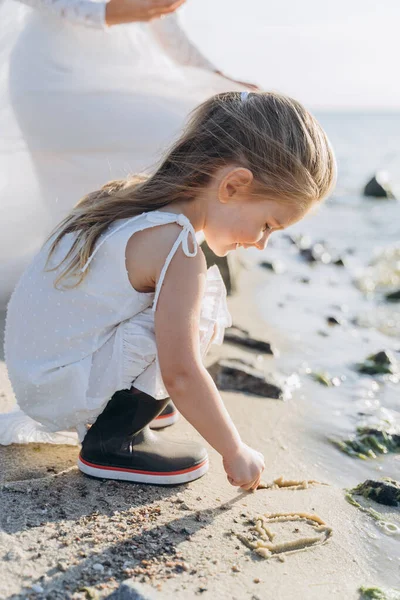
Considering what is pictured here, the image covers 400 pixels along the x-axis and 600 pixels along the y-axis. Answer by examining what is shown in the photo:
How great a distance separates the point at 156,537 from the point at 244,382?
1561mm

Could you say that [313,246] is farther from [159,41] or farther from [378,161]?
[378,161]

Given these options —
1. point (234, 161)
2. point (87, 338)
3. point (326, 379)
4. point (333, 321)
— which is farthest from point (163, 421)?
point (333, 321)

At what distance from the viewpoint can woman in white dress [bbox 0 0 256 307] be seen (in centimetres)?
373

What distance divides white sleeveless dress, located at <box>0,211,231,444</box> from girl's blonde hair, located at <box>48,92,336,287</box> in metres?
0.06

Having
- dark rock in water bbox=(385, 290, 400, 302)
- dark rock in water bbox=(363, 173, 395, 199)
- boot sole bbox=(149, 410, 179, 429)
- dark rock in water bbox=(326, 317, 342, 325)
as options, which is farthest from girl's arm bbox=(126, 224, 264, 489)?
dark rock in water bbox=(363, 173, 395, 199)

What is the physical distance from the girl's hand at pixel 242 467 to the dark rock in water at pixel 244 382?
1.19 meters

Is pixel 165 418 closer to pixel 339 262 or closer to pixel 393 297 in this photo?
pixel 393 297

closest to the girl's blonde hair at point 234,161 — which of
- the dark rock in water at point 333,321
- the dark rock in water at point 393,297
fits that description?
the dark rock in water at point 333,321

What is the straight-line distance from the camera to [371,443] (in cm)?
312

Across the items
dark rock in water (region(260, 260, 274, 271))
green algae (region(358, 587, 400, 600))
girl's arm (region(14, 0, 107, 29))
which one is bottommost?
dark rock in water (region(260, 260, 274, 271))

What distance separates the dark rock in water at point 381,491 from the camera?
2547mm

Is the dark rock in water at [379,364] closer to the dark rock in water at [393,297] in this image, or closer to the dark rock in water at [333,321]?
the dark rock in water at [333,321]

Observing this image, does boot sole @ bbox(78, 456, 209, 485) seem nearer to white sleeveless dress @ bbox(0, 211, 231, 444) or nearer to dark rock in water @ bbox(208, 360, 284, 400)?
white sleeveless dress @ bbox(0, 211, 231, 444)

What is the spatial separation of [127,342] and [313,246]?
22.6ft
